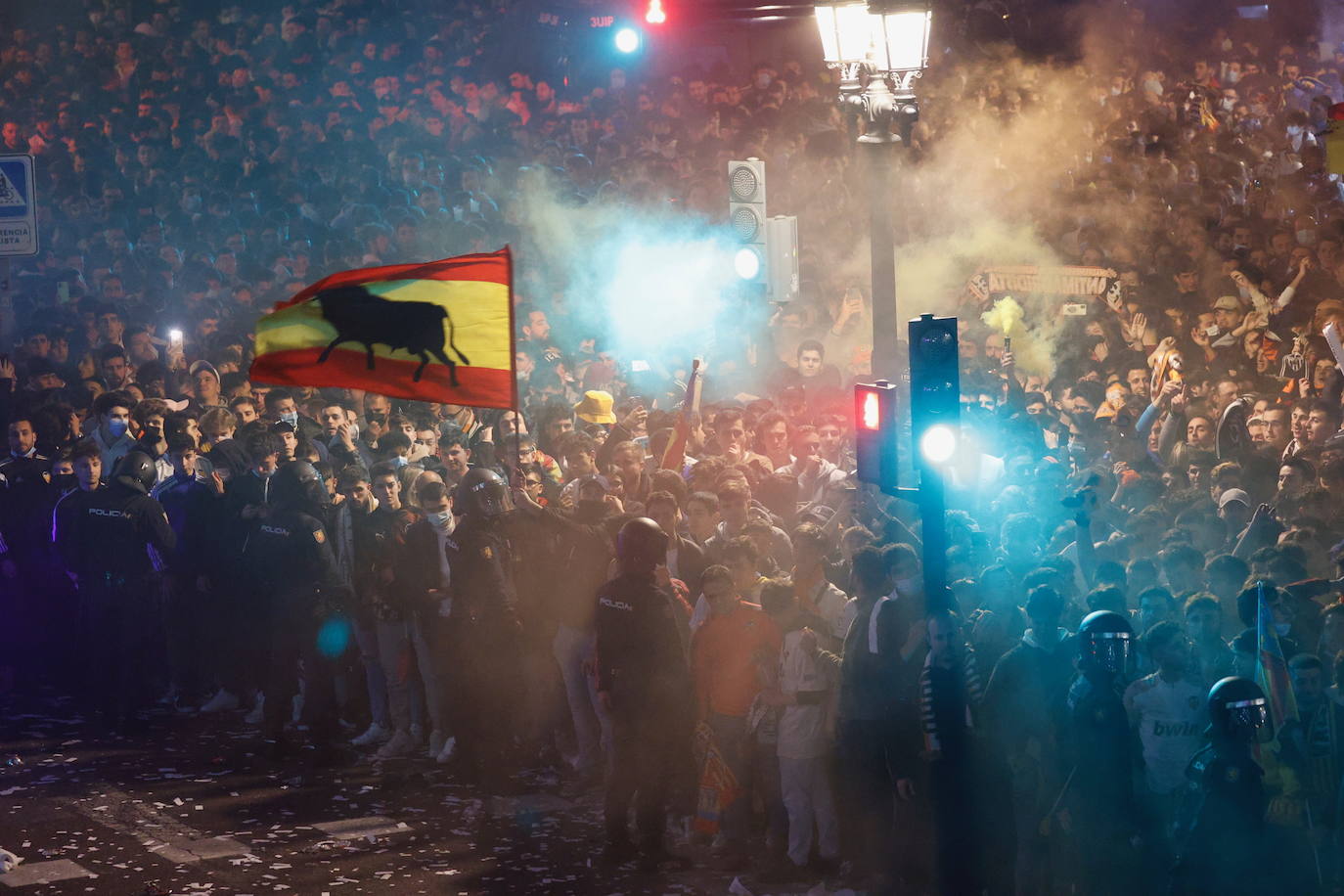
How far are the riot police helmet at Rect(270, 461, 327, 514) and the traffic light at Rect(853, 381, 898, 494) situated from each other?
4.65 metres

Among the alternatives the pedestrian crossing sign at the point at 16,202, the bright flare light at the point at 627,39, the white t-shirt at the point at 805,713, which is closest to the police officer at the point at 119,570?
the pedestrian crossing sign at the point at 16,202

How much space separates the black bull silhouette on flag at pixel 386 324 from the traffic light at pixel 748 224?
5.01m

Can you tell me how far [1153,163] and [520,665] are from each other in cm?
1277

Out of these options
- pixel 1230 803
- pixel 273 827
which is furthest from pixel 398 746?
pixel 1230 803

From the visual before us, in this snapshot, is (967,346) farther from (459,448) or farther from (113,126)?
(113,126)

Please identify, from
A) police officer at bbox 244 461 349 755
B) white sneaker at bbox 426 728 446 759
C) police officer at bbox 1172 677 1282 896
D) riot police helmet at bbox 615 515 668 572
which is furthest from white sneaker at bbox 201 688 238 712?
police officer at bbox 1172 677 1282 896

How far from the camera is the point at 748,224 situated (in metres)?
13.8

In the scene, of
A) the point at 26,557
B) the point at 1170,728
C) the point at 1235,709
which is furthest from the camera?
the point at 26,557

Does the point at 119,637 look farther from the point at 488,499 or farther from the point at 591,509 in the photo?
the point at 591,509

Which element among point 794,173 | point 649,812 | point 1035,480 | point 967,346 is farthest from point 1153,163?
point 649,812

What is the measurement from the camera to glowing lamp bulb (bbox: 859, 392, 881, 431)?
24.9 feet

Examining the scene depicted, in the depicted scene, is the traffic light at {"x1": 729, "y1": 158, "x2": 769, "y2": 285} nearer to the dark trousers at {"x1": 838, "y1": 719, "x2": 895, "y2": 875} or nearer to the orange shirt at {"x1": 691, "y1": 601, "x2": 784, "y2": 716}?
the orange shirt at {"x1": 691, "y1": 601, "x2": 784, "y2": 716}

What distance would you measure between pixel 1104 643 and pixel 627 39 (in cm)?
1842

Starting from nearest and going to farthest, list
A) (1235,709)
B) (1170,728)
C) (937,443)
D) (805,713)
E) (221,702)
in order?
(1235,709)
(1170,728)
(937,443)
(805,713)
(221,702)
